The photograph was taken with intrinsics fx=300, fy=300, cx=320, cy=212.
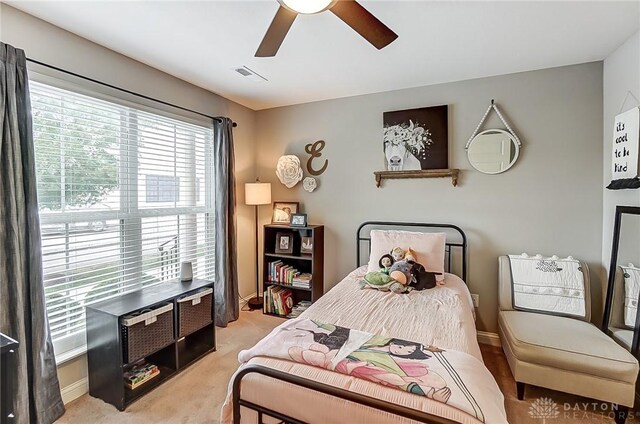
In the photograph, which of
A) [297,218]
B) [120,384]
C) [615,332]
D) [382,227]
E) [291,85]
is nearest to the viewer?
[120,384]

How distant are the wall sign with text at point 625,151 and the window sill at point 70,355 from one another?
393 centimetres

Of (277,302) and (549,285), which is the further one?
(277,302)

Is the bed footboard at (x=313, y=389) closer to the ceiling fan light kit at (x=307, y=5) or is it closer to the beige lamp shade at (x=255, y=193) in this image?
the ceiling fan light kit at (x=307, y=5)

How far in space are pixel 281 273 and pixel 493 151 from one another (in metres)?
2.49

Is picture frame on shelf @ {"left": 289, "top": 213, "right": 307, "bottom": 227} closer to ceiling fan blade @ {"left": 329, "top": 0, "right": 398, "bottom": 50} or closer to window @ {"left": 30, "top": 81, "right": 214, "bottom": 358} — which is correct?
window @ {"left": 30, "top": 81, "right": 214, "bottom": 358}

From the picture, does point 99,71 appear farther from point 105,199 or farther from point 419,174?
point 419,174

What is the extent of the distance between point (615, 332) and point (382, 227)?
1915mm

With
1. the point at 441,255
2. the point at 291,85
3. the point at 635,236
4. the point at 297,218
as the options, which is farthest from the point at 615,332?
the point at 291,85

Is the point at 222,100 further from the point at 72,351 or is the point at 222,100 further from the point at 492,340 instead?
the point at 492,340

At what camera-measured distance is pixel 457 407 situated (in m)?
1.10

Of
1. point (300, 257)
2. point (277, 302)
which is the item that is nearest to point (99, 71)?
point (300, 257)

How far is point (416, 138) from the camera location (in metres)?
3.00

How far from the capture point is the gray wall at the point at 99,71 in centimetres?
183

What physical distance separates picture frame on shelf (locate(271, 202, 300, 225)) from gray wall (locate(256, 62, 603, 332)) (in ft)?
0.45
